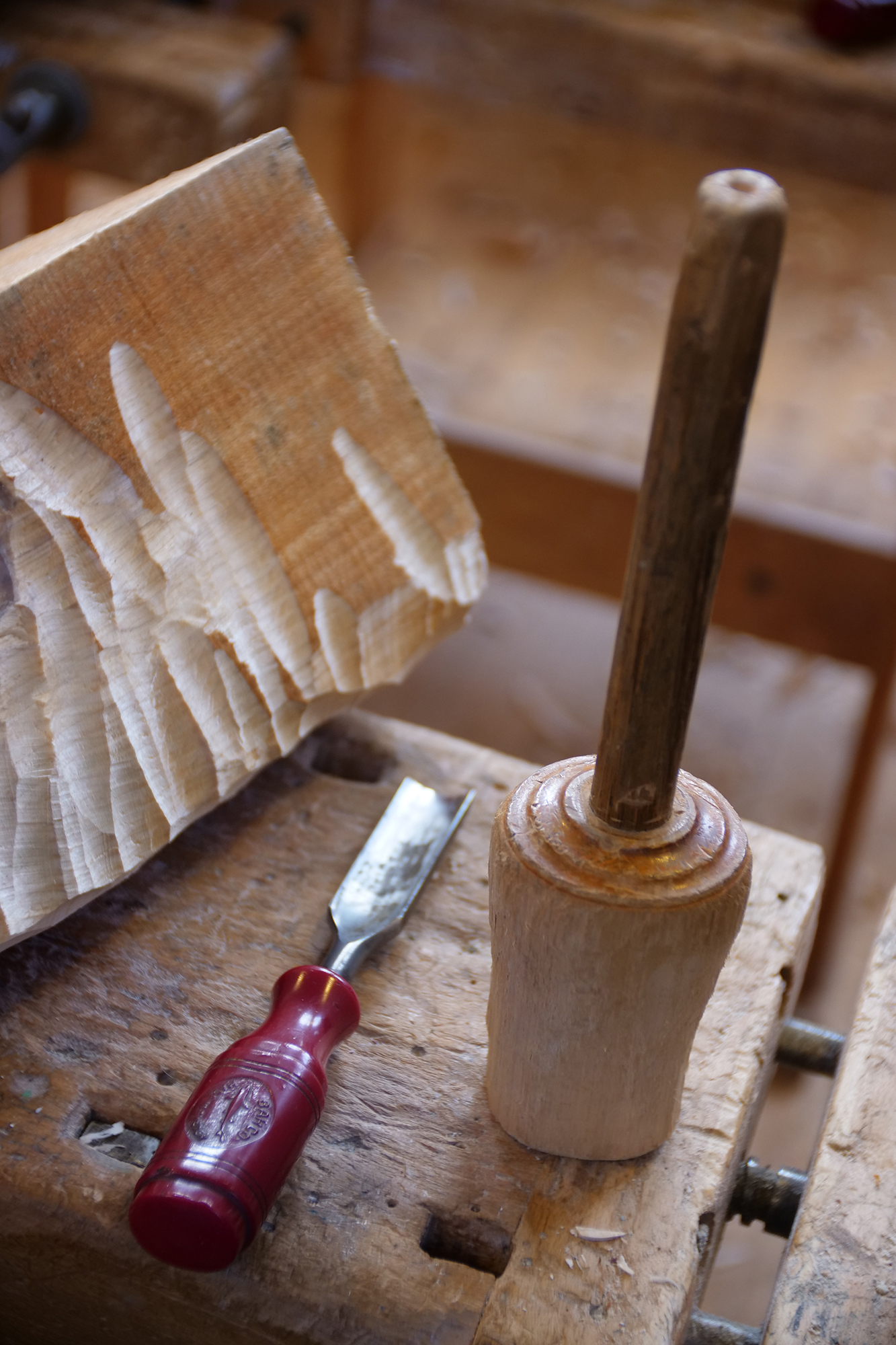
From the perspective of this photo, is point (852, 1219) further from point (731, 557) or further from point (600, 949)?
point (731, 557)

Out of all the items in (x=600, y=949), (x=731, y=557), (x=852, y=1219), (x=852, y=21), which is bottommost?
(x=731, y=557)

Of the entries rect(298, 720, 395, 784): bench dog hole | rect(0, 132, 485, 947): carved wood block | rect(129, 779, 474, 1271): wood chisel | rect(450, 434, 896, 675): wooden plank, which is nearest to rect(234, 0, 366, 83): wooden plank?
rect(450, 434, 896, 675): wooden plank

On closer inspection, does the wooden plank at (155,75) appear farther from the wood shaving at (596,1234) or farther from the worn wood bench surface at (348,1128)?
the wood shaving at (596,1234)

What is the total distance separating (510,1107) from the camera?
21.9 inches

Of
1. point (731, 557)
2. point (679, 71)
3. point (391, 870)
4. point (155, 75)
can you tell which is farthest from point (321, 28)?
point (391, 870)

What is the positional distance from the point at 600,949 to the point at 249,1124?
0.53ft

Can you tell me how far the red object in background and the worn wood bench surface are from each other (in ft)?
3.56

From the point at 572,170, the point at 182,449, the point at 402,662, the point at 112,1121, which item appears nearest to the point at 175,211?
the point at 182,449


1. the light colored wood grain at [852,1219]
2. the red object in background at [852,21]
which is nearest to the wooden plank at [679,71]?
the red object in background at [852,21]

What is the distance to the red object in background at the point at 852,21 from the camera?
4.46 feet

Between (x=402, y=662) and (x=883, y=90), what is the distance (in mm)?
953

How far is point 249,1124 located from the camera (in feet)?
1.63

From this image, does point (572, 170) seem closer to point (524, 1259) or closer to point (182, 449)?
point (182, 449)

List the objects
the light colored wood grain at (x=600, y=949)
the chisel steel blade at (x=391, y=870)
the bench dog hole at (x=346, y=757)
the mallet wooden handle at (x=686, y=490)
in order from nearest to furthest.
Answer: the mallet wooden handle at (x=686, y=490), the light colored wood grain at (x=600, y=949), the chisel steel blade at (x=391, y=870), the bench dog hole at (x=346, y=757)
